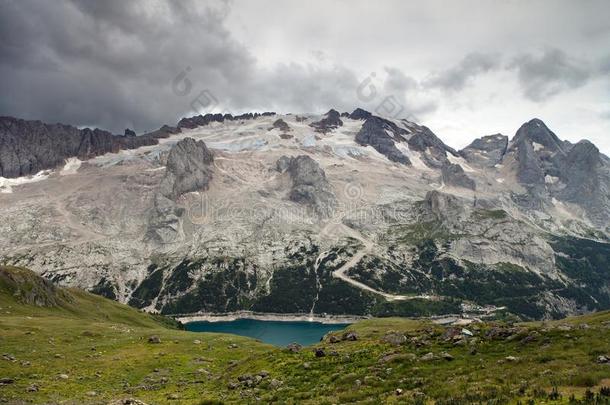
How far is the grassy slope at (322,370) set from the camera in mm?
24453

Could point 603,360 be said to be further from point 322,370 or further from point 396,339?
point 322,370

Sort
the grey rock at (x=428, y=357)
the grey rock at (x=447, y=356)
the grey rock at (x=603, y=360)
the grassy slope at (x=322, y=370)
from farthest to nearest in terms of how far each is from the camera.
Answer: the grey rock at (x=428, y=357)
the grey rock at (x=447, y=356)
the grey rock at (x=603, y=360)
the grassy slope at (x=322, y=370)

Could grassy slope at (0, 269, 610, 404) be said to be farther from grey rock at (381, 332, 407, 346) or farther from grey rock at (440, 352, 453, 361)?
grey rock at (381, 332, 407, 346)

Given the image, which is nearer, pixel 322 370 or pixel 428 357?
pixel 428 357

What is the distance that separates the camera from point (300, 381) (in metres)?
33.4

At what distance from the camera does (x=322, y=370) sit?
35.4 meters

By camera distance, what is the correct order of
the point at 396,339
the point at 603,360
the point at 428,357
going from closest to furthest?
the point at 603,360, the point at 428,357, the point at 396,339

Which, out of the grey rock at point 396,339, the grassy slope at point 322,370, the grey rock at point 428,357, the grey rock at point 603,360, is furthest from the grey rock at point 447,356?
the grey rock at point 603,360

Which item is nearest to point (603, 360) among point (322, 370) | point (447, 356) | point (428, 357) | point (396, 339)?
point (447, 356)

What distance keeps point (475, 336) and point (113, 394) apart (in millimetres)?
30563

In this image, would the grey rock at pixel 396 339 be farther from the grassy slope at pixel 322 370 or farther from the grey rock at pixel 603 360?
the grey rock at pixel 603 360

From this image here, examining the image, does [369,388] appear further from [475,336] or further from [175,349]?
[175,349]

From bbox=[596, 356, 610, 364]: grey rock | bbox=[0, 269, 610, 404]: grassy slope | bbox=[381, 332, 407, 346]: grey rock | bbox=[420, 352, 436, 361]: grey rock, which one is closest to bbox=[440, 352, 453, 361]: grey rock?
bbox=[0, 269, 610, 404]: grassy slope

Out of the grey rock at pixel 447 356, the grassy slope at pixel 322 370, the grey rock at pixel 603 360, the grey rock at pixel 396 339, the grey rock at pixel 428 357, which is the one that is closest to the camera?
the grassy slope at pixel 322 370
